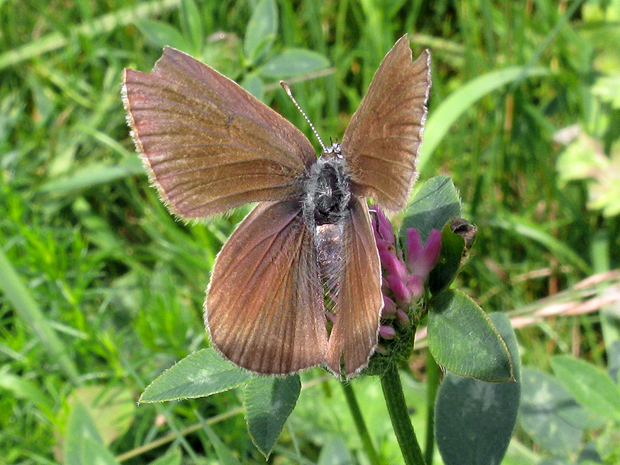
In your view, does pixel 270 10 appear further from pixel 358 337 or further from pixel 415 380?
pixel 358 337

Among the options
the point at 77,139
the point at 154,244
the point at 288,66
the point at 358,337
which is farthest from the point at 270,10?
the point at 358,337

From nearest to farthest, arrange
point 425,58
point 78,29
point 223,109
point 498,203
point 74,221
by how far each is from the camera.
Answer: point 425,58
point 223,109
point 498,203
point 74,221
point 78,29

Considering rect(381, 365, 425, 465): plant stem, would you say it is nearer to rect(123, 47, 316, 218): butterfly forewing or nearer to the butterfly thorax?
the butterfly thorax

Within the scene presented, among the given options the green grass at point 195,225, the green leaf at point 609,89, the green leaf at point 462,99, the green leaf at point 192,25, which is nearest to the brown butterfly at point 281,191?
the green grass at point 195,225

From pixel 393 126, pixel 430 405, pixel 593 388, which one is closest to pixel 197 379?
pixel 393 126

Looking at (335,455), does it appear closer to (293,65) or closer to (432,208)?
(432,208)

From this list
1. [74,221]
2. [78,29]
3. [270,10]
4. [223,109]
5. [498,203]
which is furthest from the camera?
[78,29]
